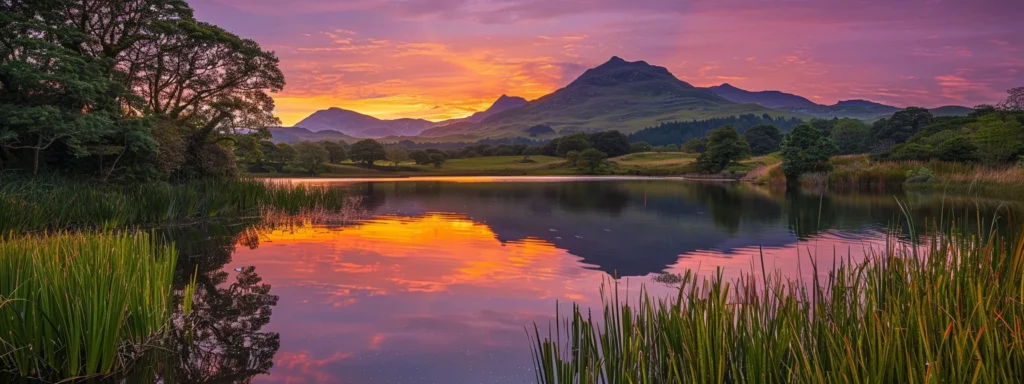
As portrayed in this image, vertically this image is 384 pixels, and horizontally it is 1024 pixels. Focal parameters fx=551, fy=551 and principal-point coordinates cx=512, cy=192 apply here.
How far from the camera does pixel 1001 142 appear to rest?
4494cm

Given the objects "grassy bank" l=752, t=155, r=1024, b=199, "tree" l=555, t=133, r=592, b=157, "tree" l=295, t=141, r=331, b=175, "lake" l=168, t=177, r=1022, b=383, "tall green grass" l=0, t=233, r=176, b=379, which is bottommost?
"lake" l=168, t=177, r=1022, b=383

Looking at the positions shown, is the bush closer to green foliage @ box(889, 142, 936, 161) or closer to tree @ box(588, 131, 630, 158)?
green foliage @ box(889, 142, 936, 161)

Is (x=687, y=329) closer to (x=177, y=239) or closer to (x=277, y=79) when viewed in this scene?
(x=177, y=239)

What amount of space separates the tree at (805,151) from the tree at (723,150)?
123 ft

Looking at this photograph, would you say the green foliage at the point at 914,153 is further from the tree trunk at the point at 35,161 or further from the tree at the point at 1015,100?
the tree trunk at the point at 35,161

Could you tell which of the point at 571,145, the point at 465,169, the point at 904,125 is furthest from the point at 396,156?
the point at 904,125

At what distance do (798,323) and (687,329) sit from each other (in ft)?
3.00

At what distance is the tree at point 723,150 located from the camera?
98000 mm

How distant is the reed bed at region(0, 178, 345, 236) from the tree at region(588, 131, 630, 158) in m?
146

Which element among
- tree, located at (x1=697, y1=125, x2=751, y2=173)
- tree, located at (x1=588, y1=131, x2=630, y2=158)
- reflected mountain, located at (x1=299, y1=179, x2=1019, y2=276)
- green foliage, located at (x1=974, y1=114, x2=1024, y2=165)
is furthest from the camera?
tree, located at (x1=588, y1=131, x2=630, y2=158)

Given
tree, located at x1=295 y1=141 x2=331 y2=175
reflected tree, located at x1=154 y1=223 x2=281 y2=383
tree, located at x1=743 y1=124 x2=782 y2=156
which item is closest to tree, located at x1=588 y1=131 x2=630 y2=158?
tree, located at x1=743 y1=124 x2=782 y2=156

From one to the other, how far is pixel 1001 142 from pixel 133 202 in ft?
195

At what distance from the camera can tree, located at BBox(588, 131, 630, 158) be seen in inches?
6816

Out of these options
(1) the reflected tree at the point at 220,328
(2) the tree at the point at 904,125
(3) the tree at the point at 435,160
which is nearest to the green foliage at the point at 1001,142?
(1) the reflected tree at the point at 220,328
